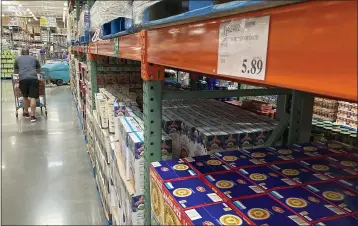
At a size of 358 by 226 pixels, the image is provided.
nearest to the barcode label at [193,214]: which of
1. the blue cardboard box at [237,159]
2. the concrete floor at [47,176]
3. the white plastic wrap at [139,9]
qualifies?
the blue cardboard box at [237,159]

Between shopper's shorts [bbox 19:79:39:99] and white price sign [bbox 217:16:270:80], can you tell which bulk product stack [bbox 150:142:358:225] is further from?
shopper's shorts [bbox 19:79:39:99]

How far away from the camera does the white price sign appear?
474 millimetres

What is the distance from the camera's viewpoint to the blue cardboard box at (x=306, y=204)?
0.80 m

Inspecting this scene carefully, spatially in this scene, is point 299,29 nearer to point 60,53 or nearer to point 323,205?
point 323,205

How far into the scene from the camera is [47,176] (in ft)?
12.3

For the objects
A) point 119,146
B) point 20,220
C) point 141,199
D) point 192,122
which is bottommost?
point 20,220

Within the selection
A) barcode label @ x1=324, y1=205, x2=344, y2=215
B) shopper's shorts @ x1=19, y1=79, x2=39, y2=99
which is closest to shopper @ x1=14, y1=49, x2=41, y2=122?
shopper's shorts @ x1=19, y1=79, x2=39, y2=99

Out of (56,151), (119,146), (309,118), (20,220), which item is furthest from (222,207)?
(56,151)

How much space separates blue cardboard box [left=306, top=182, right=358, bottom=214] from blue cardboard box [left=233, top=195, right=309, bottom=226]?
17cm

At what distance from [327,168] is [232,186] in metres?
0.42

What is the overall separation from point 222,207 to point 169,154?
1.88ft

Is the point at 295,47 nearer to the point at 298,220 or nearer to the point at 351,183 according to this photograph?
the point at 298,220

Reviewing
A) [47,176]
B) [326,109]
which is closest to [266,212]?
[47,176]

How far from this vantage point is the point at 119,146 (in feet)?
5.94
